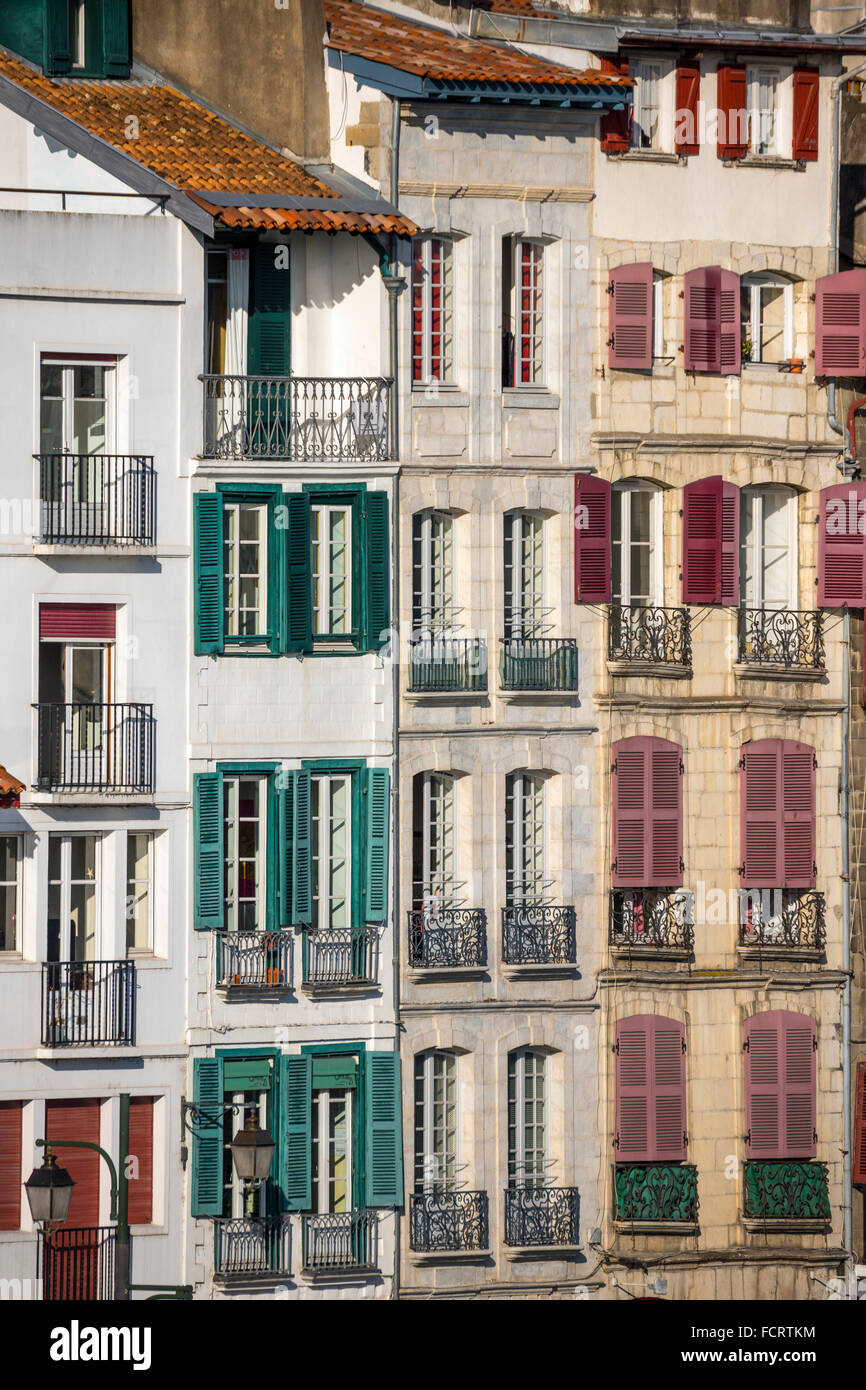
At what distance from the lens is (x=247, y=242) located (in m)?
53.6

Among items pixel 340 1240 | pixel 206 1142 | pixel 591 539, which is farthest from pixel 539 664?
pixel 340 1240

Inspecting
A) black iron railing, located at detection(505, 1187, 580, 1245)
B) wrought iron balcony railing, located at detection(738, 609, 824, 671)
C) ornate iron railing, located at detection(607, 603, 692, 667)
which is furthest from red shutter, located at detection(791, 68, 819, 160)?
black iron railing, located at detection(505, 1187, 580, 1245)

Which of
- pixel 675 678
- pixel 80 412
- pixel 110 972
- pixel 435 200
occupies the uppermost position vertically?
pixel 435 200

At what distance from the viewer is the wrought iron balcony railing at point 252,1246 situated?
52.2 meters

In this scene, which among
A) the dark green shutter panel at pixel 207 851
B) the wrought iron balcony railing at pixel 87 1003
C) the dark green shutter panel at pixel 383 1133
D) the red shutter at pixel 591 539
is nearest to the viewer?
the wrought iron balcony railing at pixel 87 1003

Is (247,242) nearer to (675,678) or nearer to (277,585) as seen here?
(277,585)

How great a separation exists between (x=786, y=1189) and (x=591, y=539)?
10186 millimetres

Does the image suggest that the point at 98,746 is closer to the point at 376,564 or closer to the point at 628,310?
the point at 376,564

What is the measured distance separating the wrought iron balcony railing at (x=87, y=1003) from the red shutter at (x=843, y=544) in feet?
40.6

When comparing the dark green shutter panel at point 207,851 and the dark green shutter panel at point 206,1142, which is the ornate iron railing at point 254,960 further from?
the dark green shutter panel at point 206,1142

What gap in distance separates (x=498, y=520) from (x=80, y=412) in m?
6.41

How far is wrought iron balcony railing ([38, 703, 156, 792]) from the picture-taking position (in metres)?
52.1

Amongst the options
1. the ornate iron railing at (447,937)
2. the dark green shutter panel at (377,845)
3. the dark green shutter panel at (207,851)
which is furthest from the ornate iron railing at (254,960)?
the ornate iron railing at (447,937)
